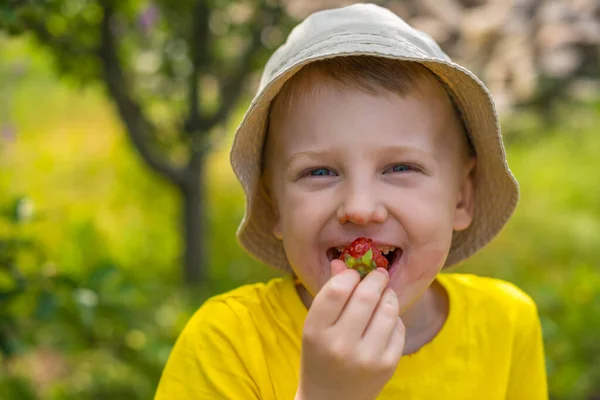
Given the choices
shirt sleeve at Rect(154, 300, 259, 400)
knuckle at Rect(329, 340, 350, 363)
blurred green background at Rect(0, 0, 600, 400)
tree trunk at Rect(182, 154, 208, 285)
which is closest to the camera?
knuckle at Rect(329, 340, 350, 363)

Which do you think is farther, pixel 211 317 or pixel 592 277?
pixel 592 277

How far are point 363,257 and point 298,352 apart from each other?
0.35 m

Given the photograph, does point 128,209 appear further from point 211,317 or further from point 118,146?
point 211,317

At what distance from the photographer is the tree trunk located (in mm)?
3648

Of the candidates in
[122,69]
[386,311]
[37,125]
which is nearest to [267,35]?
[122,69]

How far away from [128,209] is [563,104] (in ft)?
11.5

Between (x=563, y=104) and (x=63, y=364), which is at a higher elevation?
(x=563, y=104)

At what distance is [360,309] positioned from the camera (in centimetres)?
138

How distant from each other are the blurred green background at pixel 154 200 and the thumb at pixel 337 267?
3.11ft

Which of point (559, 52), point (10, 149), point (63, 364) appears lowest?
point (63, 364)

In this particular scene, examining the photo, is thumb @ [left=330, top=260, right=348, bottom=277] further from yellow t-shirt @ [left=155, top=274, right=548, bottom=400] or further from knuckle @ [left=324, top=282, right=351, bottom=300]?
yellow t-shirt @ [left=155, top=274, right=548, bottom=400]

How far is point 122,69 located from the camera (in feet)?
10.9

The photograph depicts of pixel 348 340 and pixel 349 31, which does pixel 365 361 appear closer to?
pixel 348 340

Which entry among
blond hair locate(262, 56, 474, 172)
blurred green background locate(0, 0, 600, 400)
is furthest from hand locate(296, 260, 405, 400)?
blurred green background locate(0, 0, 600, 400)
